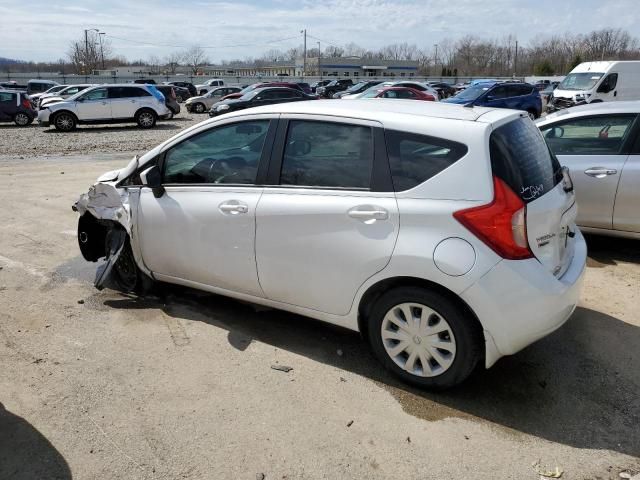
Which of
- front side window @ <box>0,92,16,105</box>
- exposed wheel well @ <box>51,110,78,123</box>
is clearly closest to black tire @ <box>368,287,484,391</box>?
exposed wheel well @ <box>51,110,78,123</box>

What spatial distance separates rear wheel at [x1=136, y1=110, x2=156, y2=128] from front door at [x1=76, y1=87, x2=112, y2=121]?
45.3 inches

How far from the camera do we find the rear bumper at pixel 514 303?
291cm

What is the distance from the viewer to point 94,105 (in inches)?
848

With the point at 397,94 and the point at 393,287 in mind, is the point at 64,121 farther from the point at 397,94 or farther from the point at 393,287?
the point at 393,287

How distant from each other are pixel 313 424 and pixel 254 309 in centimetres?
161

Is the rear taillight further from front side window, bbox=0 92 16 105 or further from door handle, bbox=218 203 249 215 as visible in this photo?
front side window, bbox=0 92 16 105

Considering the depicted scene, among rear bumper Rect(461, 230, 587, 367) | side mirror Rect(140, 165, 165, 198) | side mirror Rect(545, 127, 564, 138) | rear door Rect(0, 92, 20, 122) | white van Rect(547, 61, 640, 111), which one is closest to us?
rear bumper Rect(461, 230, 587, 367)

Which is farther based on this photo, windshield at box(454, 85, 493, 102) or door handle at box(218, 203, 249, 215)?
windshield at box(454, 85, 493, 102)

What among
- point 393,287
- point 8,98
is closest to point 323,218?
point 393,287

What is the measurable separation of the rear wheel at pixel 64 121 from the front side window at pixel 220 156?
1938 centimetres

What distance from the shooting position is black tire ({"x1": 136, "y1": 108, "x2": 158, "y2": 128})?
22344mm

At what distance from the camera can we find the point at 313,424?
3039 millimetres

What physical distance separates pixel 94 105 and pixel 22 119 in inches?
187

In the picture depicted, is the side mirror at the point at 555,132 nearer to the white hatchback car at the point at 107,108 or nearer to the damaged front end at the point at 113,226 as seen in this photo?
the damaged front end at the point at 113,226
